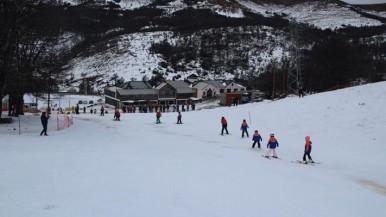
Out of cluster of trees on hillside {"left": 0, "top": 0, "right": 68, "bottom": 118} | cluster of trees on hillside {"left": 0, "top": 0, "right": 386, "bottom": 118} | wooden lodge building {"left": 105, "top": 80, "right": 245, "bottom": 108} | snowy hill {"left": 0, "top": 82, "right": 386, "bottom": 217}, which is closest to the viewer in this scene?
snowy hill {"left": 0, "top": 82, "right": 386, "bottom": 217}

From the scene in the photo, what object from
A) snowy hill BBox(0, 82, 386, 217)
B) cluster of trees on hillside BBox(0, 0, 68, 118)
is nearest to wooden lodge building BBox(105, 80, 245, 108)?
cluster of trees on hillside BBox(0, 0, 68, 118)

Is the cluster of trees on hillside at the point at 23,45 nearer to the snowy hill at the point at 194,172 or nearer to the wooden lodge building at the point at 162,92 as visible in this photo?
the snowy hill at the point at 194,172

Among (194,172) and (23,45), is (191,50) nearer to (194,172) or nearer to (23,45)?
(23,45)

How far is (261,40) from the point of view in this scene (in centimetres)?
16762

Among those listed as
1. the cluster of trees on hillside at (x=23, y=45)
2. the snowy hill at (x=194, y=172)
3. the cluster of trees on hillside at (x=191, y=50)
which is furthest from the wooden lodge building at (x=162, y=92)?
the snowy hill at (x=194, y=172)

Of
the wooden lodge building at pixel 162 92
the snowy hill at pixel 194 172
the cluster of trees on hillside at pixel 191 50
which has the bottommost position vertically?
the snowy hill at pixel 194 172

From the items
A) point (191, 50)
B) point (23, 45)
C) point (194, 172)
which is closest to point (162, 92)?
point (23, 45)

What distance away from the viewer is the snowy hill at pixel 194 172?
10.5m

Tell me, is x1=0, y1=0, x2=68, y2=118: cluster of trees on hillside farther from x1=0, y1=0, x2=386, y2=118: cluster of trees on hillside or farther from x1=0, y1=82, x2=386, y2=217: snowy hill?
x1=0, y1=82, x2=386, y2=217: snowy hill

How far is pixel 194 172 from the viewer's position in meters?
14.8

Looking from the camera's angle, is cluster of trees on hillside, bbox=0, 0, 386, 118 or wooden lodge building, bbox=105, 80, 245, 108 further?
wooden lodge building, bbox=105, 80, 245, 108

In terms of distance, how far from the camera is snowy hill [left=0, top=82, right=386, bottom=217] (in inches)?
413

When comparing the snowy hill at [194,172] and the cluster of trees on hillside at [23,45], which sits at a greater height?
the cluster of trees on hillside at [23,45]

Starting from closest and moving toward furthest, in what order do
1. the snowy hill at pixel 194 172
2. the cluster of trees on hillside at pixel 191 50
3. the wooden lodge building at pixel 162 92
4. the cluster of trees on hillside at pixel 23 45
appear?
1. the snowy hill at pixel 194 172
2. the cluster of trees on hillside at pixel 23 45
3. the cluster of trees on hillside at pixel 191 50
4. the wooden lodge building at pixel 162 92
